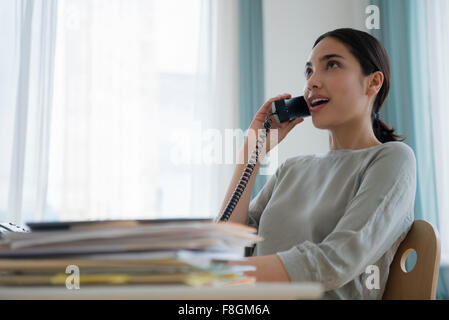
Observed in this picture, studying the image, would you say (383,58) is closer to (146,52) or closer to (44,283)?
(44,283)

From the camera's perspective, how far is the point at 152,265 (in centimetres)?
44

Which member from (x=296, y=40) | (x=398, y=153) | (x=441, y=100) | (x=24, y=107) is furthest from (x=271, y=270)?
(x=296, y=40)

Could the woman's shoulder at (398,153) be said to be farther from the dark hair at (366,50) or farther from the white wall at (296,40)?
the white wall at (296,40)

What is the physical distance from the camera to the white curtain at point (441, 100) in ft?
8.54

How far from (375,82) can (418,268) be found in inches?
23.0

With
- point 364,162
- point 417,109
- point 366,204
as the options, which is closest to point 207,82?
point 417,109

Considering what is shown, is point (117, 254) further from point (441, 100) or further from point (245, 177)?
point (441, 100)

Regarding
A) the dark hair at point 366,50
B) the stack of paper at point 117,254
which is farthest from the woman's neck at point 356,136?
the stack of paper at point 117,254

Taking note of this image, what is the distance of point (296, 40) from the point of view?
3.40 meters

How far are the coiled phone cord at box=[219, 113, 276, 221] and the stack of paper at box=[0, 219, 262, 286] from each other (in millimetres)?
828

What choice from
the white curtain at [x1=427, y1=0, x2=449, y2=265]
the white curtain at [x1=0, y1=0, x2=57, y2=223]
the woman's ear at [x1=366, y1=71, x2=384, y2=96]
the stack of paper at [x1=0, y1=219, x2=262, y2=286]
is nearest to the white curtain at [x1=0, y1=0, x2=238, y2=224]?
the white curtain at [x1=0, y1=0, x2=57, y2=223]

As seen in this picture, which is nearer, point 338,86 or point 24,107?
point 338,86

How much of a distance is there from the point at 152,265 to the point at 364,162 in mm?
852

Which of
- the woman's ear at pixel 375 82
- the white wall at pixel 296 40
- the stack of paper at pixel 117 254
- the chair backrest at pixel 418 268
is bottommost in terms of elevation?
the chair backrest at pixel 418 268
